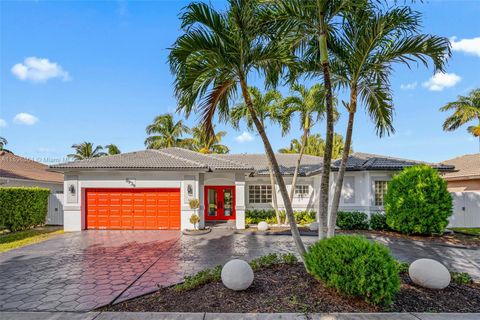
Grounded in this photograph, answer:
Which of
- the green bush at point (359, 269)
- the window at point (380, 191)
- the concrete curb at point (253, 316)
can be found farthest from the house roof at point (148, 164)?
the green bush at point (359, 269)

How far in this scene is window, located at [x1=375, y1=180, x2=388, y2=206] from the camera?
14.1m

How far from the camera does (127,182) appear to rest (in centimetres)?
1423

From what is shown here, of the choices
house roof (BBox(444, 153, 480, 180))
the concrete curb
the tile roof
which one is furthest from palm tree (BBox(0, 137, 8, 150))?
house roof (BBox(444, 153, 480, 180))

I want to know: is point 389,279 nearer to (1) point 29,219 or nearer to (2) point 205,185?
(2) point 205,185

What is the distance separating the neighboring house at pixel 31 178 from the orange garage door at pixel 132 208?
3.34 meters

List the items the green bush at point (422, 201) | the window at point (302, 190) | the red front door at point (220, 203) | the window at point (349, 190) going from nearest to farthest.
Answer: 1. the green bush at point (422, 201)
2. the window at point (349, 190)
3. the red front door at point (220, 203)
4. the window at point (302, 190)

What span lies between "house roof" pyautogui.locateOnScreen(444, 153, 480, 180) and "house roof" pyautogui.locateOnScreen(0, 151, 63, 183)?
2692 cm

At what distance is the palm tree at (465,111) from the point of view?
19531 millimetres

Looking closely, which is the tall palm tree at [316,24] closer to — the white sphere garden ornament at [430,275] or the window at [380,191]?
the white sphere garden ornament at [430,275]

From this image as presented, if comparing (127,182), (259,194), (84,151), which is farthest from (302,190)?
(84,151)

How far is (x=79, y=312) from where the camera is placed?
4.57 meters

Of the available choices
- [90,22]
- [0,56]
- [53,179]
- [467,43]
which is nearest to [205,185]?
[90,22]

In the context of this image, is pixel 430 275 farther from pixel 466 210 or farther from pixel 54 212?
pixel 54 212

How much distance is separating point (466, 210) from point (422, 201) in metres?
6.40
